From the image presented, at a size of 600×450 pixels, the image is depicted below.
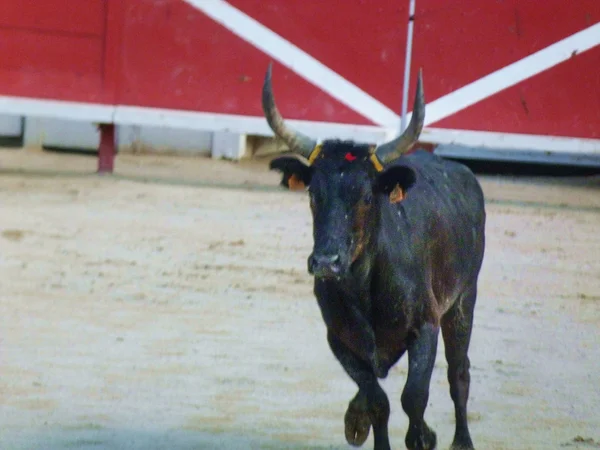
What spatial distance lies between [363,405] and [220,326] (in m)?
1.66

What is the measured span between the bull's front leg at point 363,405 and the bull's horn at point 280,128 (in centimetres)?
50

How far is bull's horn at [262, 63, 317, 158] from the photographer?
3162 millimetres

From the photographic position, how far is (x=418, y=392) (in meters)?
3.24

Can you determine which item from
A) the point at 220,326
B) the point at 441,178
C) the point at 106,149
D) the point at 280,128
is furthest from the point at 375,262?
the point at 106,149

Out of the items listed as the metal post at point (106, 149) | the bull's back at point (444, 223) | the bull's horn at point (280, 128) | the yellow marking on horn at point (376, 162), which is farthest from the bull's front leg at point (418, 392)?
the metal post at point (106, 149)

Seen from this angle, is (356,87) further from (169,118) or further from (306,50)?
(169,118)

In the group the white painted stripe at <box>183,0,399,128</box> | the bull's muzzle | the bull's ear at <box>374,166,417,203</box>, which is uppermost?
the bull's ear at <box>374,166,417,203</box>

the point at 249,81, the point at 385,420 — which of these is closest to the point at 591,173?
the point at 249,81

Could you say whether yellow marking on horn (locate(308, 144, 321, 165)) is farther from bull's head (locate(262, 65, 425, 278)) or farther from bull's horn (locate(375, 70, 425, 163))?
bull's horn (locate(375, 70, 425, 163))

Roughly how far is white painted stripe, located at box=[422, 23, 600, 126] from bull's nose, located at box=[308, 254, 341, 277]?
570cm

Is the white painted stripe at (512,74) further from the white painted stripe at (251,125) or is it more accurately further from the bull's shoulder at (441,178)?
the bull's shoulder at (441,178)

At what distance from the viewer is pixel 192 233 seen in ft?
22.8

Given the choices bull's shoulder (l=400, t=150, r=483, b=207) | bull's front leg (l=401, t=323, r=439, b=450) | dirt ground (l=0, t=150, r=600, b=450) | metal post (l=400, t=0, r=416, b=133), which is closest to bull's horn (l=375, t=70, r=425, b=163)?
bull's shoulder (l=400, t=150, r=483, b=207)

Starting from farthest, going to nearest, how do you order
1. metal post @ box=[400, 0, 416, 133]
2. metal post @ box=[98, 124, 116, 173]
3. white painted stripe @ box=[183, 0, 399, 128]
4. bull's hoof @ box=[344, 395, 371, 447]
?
metal post @ box=[98, 124, 116, 173] < white painted stripe @ box=[183, 0, 399, 128] < metal post @ box=[400, 0, 416, 133] < bull's hoof @ box=[344, 395, 371, 447]
